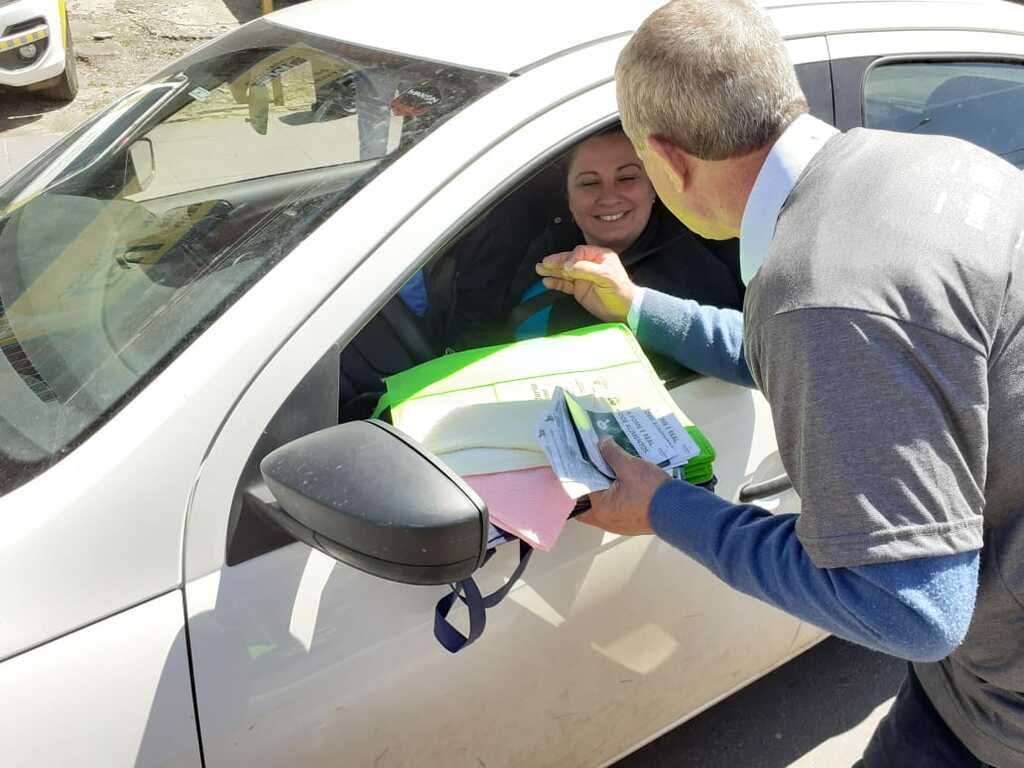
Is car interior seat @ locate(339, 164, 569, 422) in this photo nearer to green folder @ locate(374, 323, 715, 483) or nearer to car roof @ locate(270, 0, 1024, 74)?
green folder @ locate(374, 323, 715, 483)

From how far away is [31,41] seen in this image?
6734 mm

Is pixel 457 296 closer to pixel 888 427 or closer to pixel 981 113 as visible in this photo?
pixel 888 427

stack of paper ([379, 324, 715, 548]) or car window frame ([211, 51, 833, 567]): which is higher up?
car window frame ([211, 51, 833, 567])

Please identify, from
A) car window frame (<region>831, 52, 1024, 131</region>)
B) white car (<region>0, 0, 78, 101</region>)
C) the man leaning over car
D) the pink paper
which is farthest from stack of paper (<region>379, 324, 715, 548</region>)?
white car (<region>0, 0, 78, 101</region>)

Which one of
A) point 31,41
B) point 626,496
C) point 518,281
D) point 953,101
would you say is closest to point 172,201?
point 518,281

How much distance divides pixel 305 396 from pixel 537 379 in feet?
1.37

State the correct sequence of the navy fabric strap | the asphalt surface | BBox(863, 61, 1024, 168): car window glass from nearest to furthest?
1. the navy fabric strap
2. BBox(863, 61, 1024, 168): car window glass
3. the asphalt surface

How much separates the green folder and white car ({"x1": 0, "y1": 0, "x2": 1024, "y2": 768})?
0.36 feet

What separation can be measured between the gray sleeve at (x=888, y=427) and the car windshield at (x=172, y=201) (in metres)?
0.74

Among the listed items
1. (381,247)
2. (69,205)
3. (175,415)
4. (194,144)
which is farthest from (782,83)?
(69,205)

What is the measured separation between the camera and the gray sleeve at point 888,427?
3.43 feet

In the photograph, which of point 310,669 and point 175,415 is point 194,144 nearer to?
point 175,415

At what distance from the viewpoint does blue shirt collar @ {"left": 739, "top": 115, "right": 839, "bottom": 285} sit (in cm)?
124

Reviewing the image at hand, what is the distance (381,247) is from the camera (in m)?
1.39
